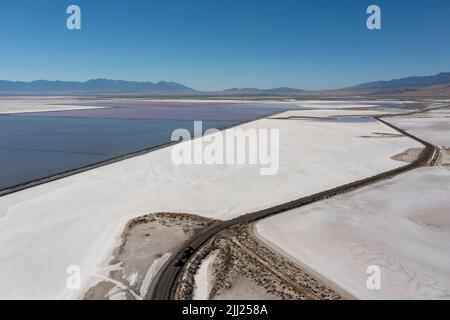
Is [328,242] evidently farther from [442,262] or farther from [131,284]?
[131,284]

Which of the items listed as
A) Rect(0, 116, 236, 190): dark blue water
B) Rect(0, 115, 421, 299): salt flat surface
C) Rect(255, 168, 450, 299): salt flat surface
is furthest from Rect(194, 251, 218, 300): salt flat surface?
Rect(0, 116, 236, 190): dark blue water

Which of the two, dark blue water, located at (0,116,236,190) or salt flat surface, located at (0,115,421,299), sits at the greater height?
dark blue water, located at (0,116,236,190)

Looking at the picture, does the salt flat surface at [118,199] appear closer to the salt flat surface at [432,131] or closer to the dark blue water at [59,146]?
the dark blue water at [59,146]

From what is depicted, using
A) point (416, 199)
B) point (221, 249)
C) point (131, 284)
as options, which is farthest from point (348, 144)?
point (131, 284)

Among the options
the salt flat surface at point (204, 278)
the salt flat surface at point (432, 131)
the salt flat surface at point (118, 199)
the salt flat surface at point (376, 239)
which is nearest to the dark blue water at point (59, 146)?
the salt flat surface at point (118, 199)

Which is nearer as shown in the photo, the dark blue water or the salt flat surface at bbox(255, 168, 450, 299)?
the salt flat surface at bbox(255, 168, 450, 299)

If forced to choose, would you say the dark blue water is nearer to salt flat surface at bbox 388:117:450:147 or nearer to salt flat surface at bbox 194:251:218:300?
salt flat surface at bbox 194:251:218:300

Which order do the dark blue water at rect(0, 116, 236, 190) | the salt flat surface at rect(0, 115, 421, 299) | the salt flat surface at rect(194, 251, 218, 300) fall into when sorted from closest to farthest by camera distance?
the salt flat surface at rect(194, 251, 218, 300)
the salt flat surface at rect(0, 115, 421, 299)
the dark blue water at rect(0, 116, 236, 190)
